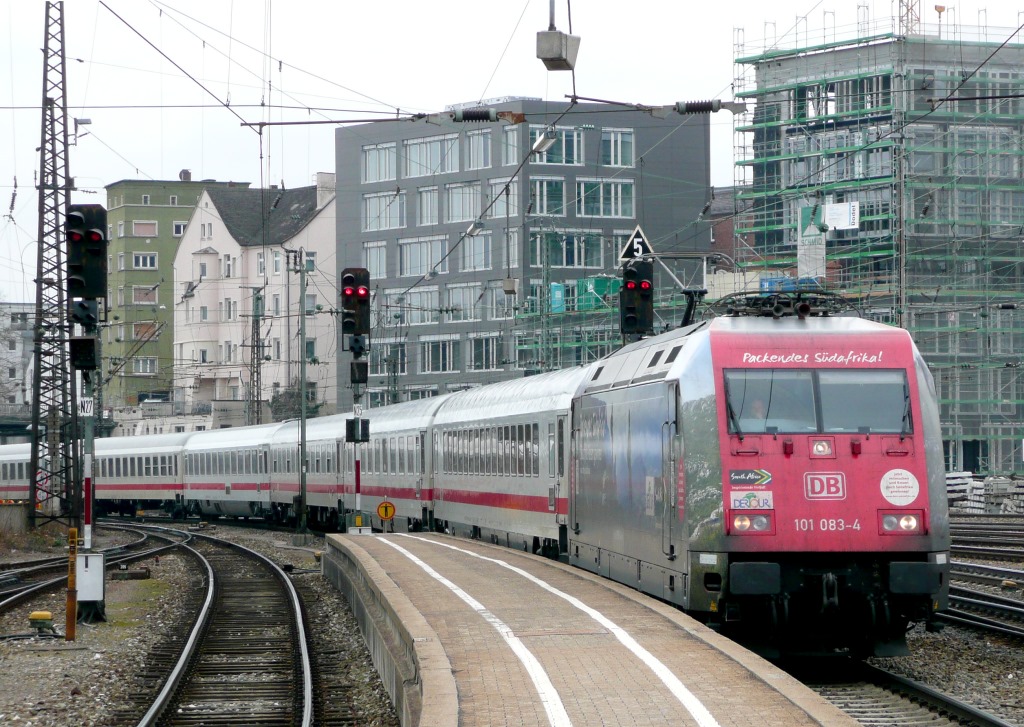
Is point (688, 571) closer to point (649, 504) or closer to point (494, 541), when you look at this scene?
point (649, 504)

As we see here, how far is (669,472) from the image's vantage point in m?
14.0

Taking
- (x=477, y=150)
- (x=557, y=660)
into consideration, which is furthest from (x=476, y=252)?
(x=557, y=660)

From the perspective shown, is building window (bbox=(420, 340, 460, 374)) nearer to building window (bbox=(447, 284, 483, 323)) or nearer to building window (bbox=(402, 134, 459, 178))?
building window (bbox=(447, 284, 483, 323))

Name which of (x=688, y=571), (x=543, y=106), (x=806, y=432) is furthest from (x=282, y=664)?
(x=543, y=106)

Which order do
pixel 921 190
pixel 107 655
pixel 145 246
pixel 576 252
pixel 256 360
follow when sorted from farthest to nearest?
pixel 145 246 → pixel 576 252 → pixel 256 360 → pixel 921 190 → pixel 107 655

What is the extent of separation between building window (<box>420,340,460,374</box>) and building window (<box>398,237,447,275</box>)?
154 inches

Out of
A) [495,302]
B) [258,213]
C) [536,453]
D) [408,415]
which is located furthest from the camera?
[258,213]

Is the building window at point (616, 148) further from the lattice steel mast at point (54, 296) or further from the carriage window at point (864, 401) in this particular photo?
the carriage window at point (864, 401)

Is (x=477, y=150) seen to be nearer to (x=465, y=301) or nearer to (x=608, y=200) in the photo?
(x=608, y=200)

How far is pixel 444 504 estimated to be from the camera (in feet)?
109

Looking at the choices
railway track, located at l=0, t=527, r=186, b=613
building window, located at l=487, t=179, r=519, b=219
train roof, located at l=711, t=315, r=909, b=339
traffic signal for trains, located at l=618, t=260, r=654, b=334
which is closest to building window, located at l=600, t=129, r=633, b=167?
building window, located at l=487, t=179, r=519, b=219

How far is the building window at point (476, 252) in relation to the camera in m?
77.9

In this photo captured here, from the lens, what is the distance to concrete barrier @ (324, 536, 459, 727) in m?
9.63

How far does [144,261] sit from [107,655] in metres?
101
